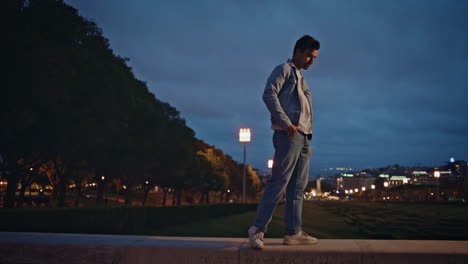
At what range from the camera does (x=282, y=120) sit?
153 inches

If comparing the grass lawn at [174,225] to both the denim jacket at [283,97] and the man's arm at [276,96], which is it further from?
the man's arm at [276,96]

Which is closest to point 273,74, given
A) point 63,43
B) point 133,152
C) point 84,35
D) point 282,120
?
point 282,120

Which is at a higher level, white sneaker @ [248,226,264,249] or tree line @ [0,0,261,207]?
tree line @ [0,0,261,207]

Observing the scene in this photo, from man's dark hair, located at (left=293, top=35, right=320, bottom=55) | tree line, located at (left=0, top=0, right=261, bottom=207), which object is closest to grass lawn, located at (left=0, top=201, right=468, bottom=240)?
man's dark hair, located at (left=293, top=35, right=320, bottom=55)

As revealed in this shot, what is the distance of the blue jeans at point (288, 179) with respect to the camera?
390cm

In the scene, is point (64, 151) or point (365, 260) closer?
point (365, 260)

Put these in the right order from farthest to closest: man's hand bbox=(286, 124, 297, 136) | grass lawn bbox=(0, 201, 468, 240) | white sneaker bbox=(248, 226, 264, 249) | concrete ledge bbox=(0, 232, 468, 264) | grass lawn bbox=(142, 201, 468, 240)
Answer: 1. grass lawn bbox=(0, 201, 468, 240)
2. grass lawn bbox=(142, 201, 468, 240)
3. man's hand bbox=(286, 124, 297, 136)
4. white sneaker bbox=(248, 226, 264, 249)
5. concrete ledge bbox=(0, 232, 468, 264)

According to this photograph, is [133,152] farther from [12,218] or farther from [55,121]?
[12,218]

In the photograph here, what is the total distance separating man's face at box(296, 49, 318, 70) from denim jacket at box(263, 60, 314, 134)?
0.48 ft

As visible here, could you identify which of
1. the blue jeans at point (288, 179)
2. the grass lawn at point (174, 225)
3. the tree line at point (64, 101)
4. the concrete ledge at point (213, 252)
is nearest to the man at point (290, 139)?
the blue jeans at point (288, 179)

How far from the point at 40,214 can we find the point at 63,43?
43.7 ft

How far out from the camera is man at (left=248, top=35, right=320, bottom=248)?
3889 millimetres

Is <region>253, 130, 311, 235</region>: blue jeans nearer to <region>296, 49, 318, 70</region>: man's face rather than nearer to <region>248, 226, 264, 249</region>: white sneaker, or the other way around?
<region>248, 226, 264, 249</region>: white sneaker

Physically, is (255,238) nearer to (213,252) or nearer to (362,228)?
(213,252)
